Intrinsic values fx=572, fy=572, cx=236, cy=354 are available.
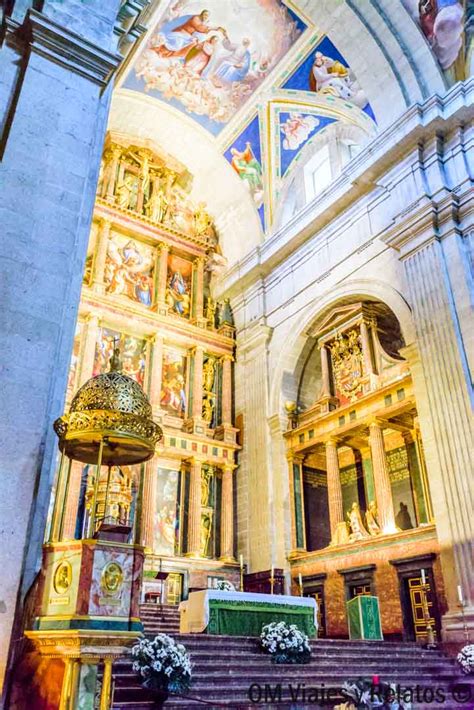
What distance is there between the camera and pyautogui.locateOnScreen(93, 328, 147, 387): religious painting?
14.5 m

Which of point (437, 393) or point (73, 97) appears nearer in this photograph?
point (73, 97)

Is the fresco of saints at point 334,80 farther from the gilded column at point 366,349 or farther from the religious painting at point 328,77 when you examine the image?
the gilded column at point 366,349

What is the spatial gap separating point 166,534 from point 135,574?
401 inches

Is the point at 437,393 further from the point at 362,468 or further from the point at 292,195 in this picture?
the point at 292,195

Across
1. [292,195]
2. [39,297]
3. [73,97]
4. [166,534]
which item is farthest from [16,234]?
[292,195]

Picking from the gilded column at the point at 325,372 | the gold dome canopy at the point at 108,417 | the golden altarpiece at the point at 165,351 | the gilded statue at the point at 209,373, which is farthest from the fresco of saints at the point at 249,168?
the gold dome canopy at the point at 108,417

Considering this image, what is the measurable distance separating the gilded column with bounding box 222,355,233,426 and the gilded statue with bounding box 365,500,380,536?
4.51 meters

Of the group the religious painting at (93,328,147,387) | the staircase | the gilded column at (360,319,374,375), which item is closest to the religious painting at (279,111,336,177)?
the gilded column at (360,319,374,375)

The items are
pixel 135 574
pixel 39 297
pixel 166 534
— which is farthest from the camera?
pixel 166 534

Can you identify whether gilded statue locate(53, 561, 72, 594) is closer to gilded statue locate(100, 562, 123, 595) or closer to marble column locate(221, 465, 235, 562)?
gilded statue locate(100, 562, 123, 595)

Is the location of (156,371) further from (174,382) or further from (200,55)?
(200,55)

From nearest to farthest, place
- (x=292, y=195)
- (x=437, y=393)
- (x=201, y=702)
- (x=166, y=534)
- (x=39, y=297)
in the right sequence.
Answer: (x=39, y=297)
(x=201, y=702)
(x=437, y=393)
(x=166, y=534)
(x=292, y=195)

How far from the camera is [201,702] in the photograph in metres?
5.61

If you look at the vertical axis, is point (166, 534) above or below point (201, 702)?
above
